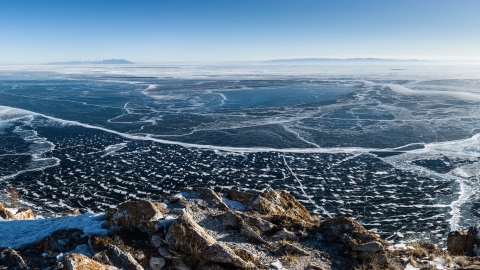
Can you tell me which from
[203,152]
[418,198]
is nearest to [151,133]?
[203,152]

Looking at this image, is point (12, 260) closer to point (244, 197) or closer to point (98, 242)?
point (98, 242)

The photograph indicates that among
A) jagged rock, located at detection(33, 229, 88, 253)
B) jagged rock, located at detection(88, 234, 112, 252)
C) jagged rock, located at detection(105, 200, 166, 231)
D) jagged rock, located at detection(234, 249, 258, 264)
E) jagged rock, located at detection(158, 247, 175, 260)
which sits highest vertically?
jagged rock, located at detection(105, 200, 166, 231)

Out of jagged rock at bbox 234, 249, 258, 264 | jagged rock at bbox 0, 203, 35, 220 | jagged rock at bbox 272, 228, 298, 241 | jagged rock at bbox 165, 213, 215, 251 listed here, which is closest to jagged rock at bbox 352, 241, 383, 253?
jagged rock at bbox 272, 228, 298, 241

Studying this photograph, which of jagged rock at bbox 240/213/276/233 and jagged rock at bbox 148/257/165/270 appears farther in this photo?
jagged rock at bbox 240/213/276/233

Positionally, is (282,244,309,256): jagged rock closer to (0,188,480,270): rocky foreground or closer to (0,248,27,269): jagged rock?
(0,188,480,270): rocky foreground

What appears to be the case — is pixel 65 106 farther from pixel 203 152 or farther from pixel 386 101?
pixel 386 101
